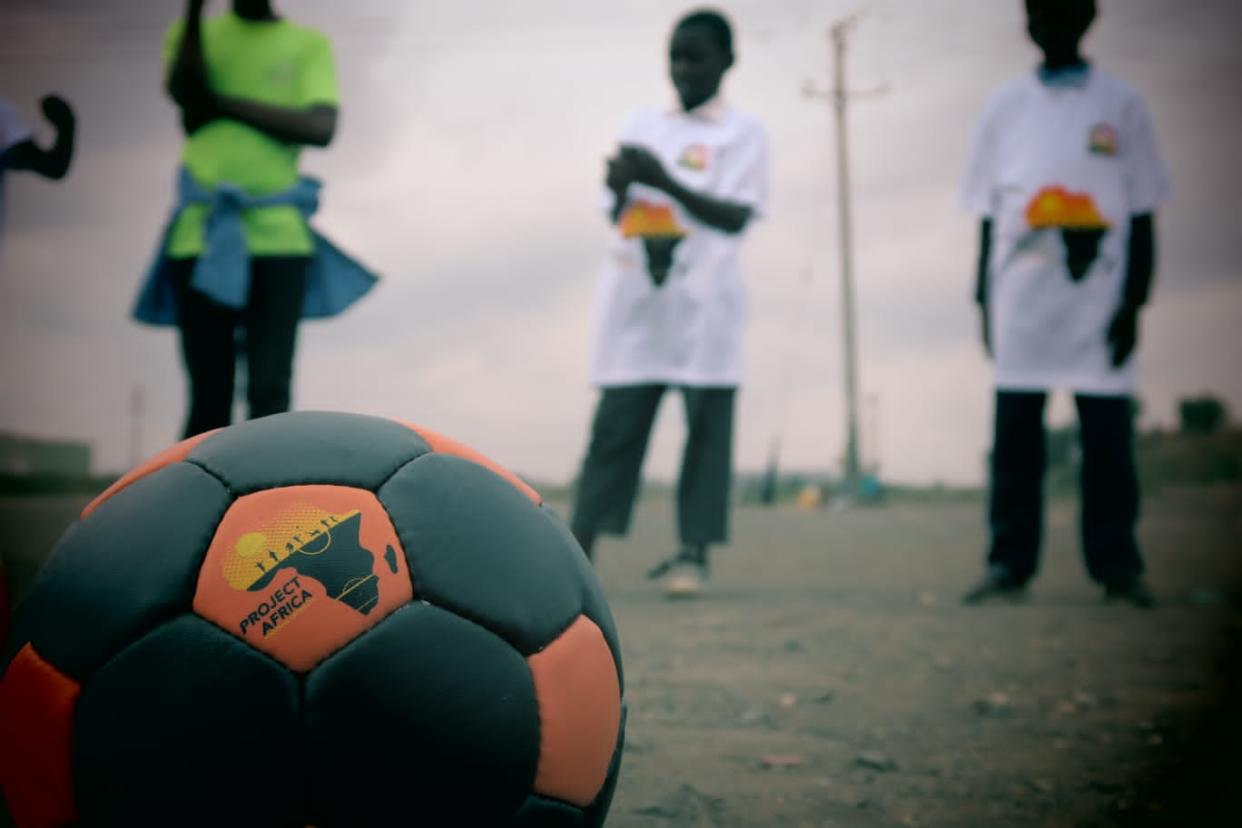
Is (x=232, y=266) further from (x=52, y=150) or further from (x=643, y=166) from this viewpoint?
(x=643, y=166)

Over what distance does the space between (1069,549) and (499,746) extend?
692 cm

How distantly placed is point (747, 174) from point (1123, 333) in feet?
4.93

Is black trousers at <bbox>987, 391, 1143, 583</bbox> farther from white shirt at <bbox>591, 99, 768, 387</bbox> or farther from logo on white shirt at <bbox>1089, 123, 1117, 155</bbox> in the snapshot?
white shirt at <bbox>591, 99, 768, 387</bbox>

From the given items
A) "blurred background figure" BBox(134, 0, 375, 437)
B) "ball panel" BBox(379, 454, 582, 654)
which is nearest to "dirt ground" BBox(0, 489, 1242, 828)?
"ball panel" BBox(379, 454, 582, 654)

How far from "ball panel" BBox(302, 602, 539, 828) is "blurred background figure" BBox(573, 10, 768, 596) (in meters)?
3.01

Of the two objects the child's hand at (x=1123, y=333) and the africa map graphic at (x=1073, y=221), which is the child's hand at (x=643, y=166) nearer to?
the africa map graphic at (x=1073, y=221)

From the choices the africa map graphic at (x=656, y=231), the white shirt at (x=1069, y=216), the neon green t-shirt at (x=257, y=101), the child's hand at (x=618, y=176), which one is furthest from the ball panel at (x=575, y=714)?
the white shirt at (x=1069, y=216)

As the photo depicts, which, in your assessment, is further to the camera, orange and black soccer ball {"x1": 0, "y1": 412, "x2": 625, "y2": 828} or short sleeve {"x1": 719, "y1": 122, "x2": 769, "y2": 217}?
short sleeve {"x1": 719, "y1": 122, "x2": 769, "y2": 217}

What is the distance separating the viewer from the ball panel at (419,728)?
1.17m

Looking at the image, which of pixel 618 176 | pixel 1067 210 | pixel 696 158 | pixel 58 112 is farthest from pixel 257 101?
pixel 1067 210

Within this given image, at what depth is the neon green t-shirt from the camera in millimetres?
3322

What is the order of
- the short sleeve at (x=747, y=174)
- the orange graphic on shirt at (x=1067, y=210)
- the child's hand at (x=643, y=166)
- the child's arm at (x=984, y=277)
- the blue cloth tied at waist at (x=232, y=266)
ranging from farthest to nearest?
the child's arm at (x=984, y=277)
the short sleeve at (x=747, y=174)
the orange graphic on shirt at (x=1067, y=210)
the child's hand at (x=643, y=166)
the blue cloth tied at waist at (x=232, y=266)

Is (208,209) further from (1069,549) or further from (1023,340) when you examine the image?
(1069,549)

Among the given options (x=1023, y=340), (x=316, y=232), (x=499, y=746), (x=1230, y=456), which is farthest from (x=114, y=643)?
(x=1230, y=456)
